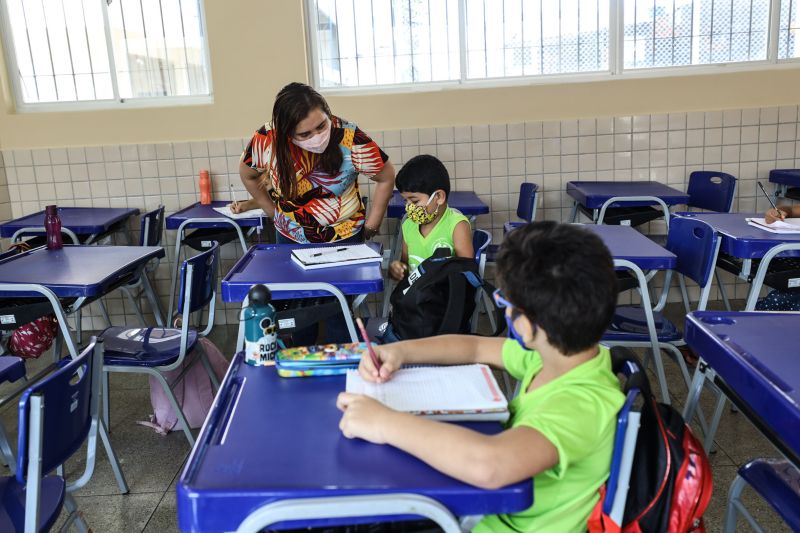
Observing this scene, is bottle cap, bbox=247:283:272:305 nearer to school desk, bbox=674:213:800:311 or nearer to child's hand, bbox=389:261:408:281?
child's hand, bbox=389:261:408:281

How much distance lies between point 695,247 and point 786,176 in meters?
2.00

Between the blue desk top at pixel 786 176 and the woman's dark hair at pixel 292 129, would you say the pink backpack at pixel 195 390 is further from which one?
the blue desk top at pixel 786 176

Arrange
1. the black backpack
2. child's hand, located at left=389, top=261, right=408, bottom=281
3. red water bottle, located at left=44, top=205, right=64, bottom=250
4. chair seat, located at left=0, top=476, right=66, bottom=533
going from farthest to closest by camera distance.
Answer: red water bottle, located at left=44, top=205, right=64, bottom=250 → child's hand, located at left=389, top=261, right=408, bottom=281 → the black backpack → chair seat, located at left=0, top=476, right=66, bottom=533

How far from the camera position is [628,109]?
14.0ft

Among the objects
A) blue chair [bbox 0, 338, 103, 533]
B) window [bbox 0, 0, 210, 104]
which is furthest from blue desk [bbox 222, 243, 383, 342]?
window [bbox 0, 0, 210, 104]

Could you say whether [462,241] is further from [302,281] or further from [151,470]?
[151,470]

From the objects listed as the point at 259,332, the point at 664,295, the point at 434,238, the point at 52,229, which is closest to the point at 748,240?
the point at 664,295

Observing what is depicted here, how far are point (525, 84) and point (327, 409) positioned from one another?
3533 millimetres

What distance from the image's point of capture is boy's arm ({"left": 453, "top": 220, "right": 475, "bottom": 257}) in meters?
2.58

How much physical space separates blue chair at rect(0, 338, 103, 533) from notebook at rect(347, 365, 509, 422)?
631 millimetres

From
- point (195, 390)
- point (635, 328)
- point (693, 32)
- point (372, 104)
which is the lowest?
point (195, 390)

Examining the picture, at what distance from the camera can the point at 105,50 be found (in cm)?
435

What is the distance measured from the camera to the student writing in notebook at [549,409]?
0.98 m

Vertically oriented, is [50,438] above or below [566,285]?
below
